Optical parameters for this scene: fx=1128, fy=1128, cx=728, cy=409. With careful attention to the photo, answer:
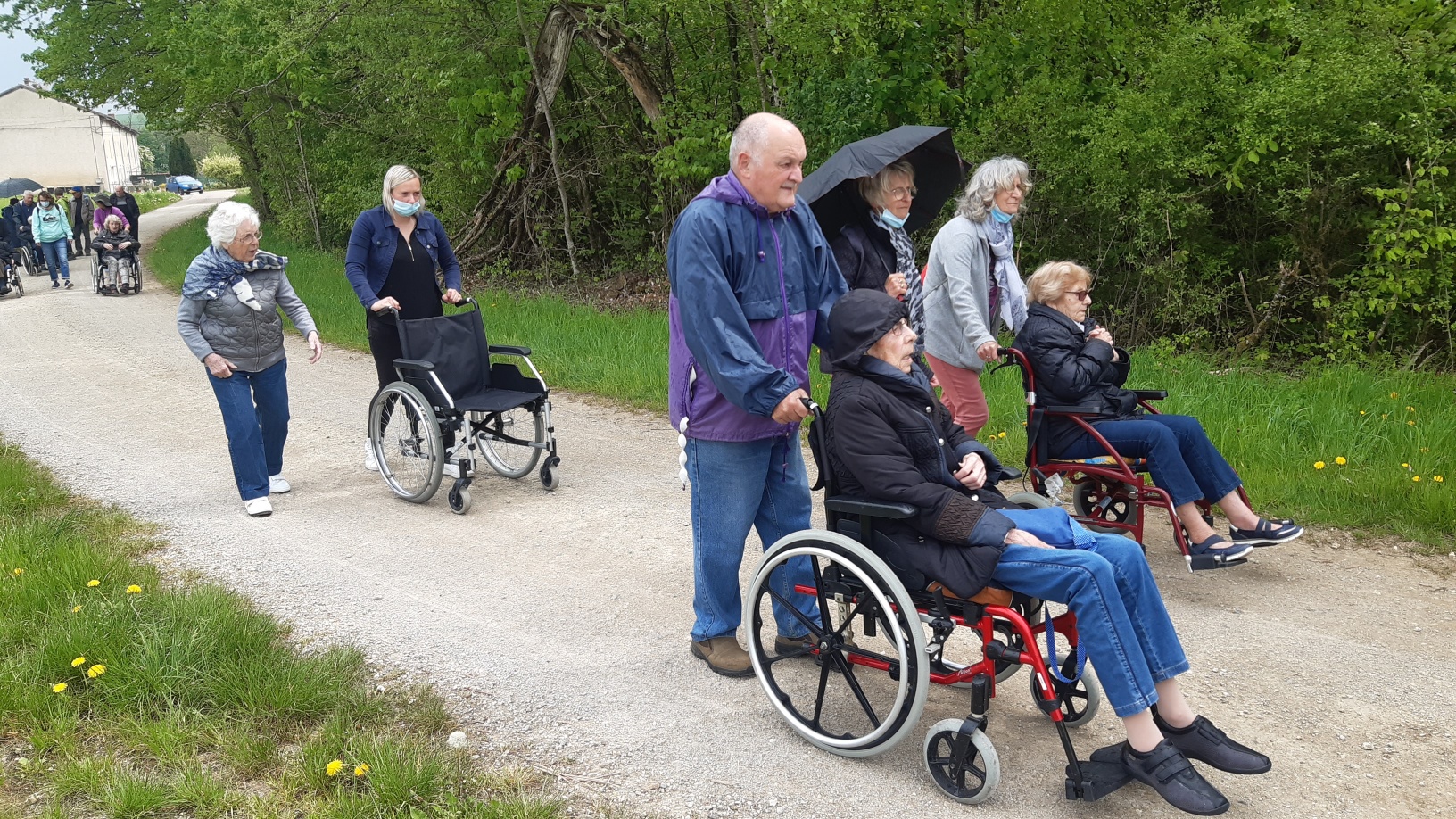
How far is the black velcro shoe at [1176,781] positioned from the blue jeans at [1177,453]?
201 cm

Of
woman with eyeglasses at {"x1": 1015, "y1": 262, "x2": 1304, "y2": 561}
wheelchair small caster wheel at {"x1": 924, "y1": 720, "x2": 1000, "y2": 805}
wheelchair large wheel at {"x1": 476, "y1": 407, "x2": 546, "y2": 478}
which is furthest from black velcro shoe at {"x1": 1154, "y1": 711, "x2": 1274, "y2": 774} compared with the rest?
wheelchair large wheel at {"x1": 476, "y1": 407, "x2": 546, "y2": 478}

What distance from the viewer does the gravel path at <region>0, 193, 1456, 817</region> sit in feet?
11.4

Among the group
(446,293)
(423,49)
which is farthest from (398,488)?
(423,49)

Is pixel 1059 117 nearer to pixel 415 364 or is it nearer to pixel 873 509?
pixel 415 364

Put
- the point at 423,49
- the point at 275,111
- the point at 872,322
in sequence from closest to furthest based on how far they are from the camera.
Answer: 1. the point at 872,322
2. the point at 423,49
3. the point at 275,111

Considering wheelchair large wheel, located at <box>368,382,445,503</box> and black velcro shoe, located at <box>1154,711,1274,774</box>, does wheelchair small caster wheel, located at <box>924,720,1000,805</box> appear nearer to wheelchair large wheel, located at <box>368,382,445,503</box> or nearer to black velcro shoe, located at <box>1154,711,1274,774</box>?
black velcro shoe, located at <box>1154,711,1274,774</box>

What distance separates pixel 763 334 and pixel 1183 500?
7.40ft

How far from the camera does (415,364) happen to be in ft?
21.2

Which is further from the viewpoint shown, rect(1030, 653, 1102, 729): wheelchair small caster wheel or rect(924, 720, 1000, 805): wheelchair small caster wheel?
rect(1030, 653, 1102, 729): wheelchair small caster wheel

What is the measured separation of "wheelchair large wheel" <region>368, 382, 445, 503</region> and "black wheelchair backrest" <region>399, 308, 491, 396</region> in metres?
0.21

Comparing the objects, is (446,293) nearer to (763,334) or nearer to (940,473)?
(763,334)

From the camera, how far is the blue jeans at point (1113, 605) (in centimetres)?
321

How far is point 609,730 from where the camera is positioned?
3.87 metres

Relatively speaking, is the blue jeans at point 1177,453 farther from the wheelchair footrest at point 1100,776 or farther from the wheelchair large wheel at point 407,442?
the wheelchair large wheel at point 407,442
